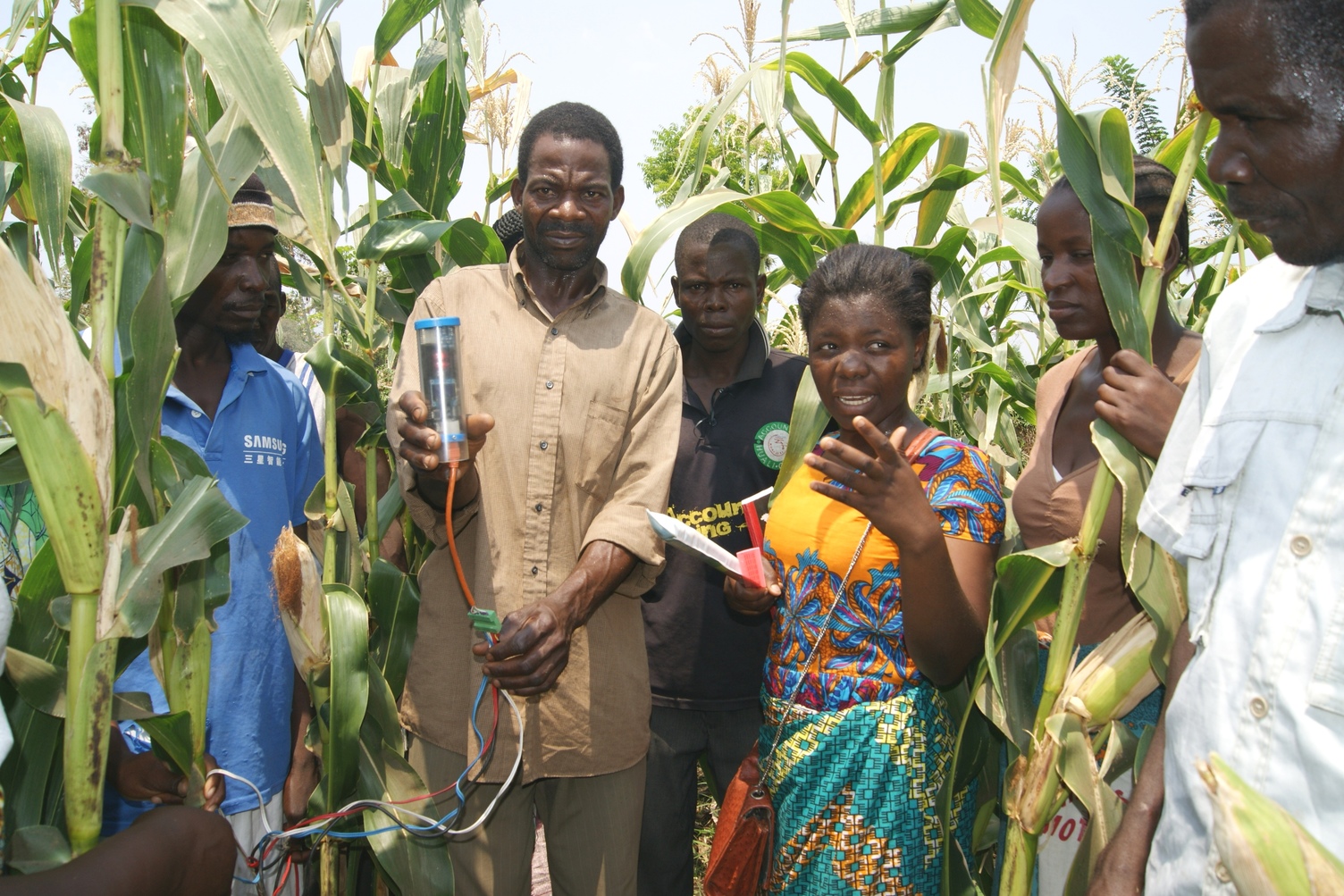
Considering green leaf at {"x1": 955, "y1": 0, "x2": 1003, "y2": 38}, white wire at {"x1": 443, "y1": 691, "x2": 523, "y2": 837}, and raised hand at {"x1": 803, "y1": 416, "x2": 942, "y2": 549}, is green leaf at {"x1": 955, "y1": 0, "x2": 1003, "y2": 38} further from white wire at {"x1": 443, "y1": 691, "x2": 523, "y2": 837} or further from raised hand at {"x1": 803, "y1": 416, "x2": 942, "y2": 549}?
white wire at {"x1": 443, "y1": 691, "x2": 523, "y2": 837}

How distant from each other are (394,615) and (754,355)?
109 centimetres

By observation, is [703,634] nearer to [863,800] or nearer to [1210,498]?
[863,800]

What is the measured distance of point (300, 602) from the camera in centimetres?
173

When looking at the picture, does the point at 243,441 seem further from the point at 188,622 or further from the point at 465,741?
the point at 465,741

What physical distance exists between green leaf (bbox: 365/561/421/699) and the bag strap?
804mm

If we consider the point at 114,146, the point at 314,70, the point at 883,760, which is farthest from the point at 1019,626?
the point at 314,70

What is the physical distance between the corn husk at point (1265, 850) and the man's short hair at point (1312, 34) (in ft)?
2.15

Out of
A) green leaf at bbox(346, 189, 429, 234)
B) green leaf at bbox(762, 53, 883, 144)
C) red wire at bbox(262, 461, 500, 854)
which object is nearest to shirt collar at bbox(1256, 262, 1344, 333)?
green leaf at bbox(762, 53, 883, 144)

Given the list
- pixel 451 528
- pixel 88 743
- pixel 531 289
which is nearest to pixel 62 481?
pixel 88 743

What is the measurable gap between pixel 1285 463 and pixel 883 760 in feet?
2.68

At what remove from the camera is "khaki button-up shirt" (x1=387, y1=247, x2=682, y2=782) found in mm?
A: 1830

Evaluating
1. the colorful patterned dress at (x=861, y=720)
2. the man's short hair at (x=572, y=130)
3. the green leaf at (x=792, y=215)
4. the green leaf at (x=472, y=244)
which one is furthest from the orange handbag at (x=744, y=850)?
the green leaf at (x=472, y=244)

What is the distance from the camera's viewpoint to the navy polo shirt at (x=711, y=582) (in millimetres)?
2189

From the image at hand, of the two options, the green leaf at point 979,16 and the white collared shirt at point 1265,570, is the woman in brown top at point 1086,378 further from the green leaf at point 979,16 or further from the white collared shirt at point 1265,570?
the white collared shirt at point 1265,570
